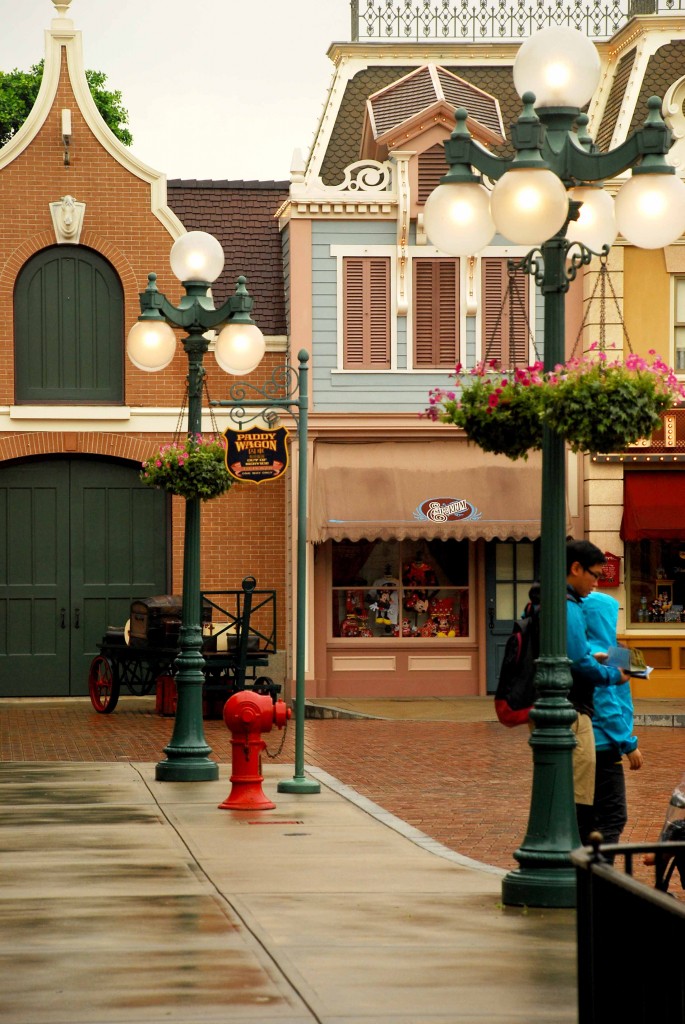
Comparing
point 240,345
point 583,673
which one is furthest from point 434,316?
point 583,673

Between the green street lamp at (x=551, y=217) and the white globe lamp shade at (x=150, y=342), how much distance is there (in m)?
5.83

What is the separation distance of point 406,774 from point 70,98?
13.4 m

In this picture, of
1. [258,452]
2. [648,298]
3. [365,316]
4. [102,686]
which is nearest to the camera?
[258,452]

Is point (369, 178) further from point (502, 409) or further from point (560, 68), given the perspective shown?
point (502, 409)

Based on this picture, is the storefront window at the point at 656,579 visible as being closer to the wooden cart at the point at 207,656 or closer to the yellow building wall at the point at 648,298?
the yellow building wall at the point at 648,298

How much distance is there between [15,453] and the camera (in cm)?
2392

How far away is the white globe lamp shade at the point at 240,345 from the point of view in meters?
14.3

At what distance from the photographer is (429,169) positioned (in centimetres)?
2433

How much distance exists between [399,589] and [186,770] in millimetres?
10600

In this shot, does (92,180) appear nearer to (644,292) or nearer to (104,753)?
(644,292)

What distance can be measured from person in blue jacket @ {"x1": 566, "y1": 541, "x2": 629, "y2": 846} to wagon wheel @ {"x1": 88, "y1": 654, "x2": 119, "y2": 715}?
13.5 meters

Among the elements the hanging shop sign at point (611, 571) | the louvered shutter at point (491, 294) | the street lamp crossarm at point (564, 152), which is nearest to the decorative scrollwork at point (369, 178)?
the louvered shutter at point (491, 294)

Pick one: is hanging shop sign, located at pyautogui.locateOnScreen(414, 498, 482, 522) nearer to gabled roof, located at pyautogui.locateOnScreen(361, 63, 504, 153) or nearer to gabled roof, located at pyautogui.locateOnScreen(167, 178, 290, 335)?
gabled roof, located at pyautogui.locateOnScreen(167, 178, 290, 335)

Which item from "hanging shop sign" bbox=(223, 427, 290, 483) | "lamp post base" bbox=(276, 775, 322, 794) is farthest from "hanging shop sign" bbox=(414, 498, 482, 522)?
"lamp post base" bbox=(276, 775, 322, 794)
